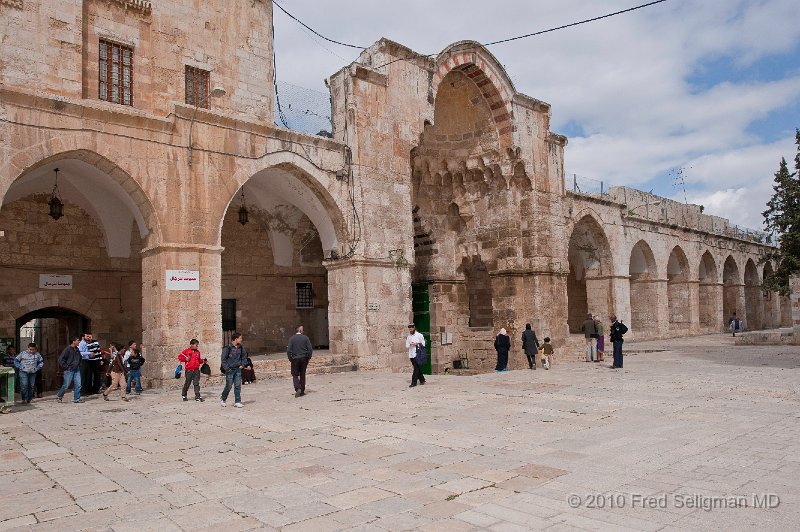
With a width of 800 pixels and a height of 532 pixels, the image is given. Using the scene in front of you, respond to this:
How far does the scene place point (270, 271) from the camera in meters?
16.8

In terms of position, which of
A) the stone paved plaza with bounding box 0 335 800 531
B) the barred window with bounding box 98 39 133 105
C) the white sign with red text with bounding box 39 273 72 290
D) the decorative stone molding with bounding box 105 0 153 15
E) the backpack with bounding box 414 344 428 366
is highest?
the decorative stone molding with bounding box 105 0 153 15

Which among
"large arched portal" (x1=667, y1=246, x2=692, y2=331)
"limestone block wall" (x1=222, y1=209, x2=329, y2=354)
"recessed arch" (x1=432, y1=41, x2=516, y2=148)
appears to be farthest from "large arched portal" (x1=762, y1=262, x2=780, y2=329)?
"limestone block wall" (x1=222, y1=209, x2=329, y2=354)

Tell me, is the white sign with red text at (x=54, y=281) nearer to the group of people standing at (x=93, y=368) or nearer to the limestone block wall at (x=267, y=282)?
the group of people standing at (x=93, y=368)

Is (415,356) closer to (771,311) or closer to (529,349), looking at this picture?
(529,349)

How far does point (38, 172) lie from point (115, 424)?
273 inches

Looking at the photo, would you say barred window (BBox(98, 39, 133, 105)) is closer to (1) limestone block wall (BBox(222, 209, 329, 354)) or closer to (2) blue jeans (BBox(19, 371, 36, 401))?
(1) limestone block wall (BBox(222, 209, 329, 354))

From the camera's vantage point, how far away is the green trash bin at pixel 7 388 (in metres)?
8.66

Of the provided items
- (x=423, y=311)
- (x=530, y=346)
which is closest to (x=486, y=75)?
(x=423, y=311)

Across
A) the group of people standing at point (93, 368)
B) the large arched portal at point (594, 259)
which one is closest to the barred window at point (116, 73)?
the group of people standing at point (93, 368)

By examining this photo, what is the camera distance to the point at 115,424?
7.54 metres

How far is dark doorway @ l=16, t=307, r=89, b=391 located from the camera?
1345cm

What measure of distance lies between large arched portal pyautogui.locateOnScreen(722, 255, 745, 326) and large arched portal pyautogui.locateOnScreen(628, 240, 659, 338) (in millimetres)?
9702

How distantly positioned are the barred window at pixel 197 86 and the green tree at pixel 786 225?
18.0 meters

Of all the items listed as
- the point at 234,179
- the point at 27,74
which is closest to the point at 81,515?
the point at 234,179
